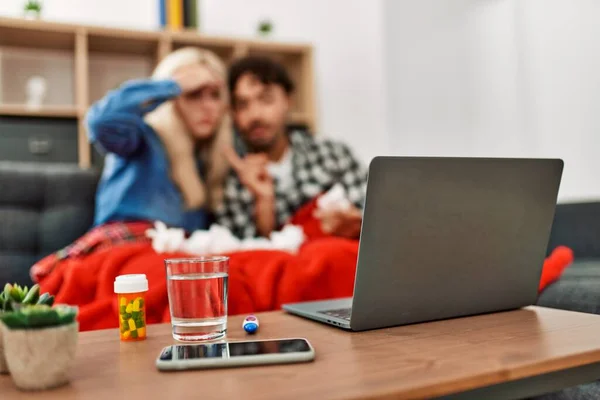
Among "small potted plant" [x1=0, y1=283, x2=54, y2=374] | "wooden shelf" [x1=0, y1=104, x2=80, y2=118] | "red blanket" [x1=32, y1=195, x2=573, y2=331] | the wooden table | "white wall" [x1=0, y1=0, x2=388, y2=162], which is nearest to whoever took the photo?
the wooden table

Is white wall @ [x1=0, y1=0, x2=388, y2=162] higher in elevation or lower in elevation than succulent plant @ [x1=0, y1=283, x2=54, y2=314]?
higher

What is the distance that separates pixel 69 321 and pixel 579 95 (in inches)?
74.9

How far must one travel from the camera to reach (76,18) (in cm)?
A: 242

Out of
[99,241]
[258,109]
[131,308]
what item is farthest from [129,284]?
[258,109]

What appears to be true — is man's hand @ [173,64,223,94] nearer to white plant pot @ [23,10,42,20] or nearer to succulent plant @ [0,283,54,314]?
white plant pot @ [23,10,42,20]

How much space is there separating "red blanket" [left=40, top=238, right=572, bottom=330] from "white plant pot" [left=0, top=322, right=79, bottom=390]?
1.70 ft

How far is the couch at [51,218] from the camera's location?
1723 millimetres

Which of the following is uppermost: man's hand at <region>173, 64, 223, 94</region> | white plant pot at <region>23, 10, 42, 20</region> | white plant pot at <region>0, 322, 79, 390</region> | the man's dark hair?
white plant pot at <region>23, 10, 42, 20</region>

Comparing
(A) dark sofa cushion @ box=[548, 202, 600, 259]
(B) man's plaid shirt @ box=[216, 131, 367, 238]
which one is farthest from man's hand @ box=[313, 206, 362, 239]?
(A) dark sofa cushion @ box=[548, 202, 600, 259]

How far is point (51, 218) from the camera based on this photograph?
1.81 m

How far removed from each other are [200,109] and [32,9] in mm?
788

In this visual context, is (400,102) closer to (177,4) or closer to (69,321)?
(177,4)

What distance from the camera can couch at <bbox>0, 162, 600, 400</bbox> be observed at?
172cm

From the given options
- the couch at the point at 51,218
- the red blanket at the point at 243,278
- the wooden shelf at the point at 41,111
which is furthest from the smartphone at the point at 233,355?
the wooden shelf at the point at 41,111
